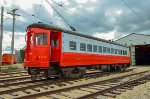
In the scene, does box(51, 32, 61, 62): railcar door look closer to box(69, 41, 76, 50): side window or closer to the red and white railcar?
the red and white railcar

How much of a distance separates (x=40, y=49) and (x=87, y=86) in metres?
3.94

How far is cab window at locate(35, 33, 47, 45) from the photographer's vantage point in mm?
17000

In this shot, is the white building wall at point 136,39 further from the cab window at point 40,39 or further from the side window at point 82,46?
the cab window at point 40,39

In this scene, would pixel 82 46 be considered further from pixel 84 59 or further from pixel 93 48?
pixel 93 48

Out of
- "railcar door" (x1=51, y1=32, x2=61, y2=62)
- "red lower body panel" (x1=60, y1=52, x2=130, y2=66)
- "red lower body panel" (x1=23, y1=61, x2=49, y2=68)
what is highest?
"railcar door" (x1=51, y1=32, x2=61, y2=62)

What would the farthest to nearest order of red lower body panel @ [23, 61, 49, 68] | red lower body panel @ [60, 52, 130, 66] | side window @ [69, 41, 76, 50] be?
side window @ [69, 41, 76, 50], red lower body panel @ [60, 52, 130, 66], red lower body panel @ [23, 61, 49, 68]

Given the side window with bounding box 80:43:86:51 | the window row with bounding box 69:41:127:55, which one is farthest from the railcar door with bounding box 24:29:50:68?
the side window with bounding box 80:43:86:51

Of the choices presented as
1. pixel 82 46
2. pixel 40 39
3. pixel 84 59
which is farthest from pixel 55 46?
pixel 84 59

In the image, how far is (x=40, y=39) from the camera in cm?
1712

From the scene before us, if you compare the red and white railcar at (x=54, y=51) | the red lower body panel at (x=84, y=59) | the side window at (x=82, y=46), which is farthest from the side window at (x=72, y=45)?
the side window at (x=82, y=46)

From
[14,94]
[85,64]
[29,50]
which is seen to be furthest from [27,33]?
[14,94]

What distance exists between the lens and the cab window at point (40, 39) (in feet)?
55.8

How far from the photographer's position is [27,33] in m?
17.6

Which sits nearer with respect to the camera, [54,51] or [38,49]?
[38,49]
